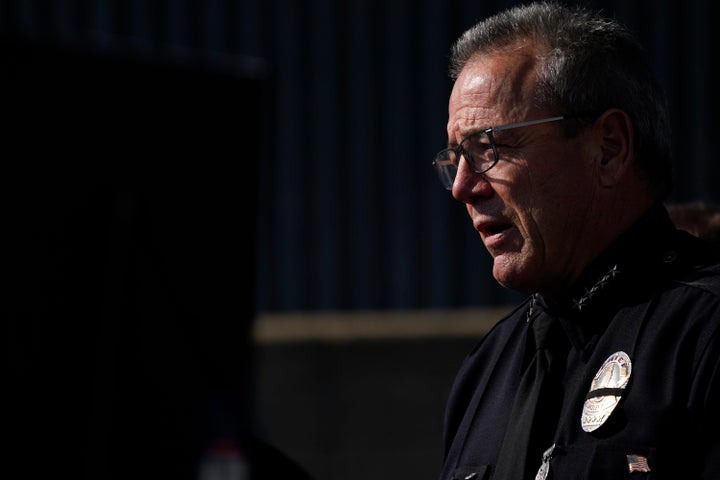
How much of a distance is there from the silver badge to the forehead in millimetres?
524

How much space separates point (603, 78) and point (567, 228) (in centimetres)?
30

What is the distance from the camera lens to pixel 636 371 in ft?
7.14

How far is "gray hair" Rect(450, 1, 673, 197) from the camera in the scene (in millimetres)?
2428

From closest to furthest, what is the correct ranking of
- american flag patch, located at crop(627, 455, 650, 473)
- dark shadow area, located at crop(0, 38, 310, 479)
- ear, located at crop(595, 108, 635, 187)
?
american flag patch, located at crop(627, 455, 650, 473), ear, located at crop(595, 108, 635, 187), dark shadow area, located at crop(0, 38, 310, 479)

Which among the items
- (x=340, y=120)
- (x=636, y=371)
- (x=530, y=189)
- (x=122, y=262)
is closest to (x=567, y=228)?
(x=530, y=189)

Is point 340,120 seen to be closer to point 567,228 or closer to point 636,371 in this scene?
point 567,228

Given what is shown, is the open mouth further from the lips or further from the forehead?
the forehead

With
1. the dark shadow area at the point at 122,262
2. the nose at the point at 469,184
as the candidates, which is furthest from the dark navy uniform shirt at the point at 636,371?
the dark shadow area at the point at 122,262

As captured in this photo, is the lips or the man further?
the lips

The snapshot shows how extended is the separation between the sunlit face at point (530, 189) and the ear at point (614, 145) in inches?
1.1

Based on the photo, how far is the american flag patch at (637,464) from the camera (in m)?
2.06

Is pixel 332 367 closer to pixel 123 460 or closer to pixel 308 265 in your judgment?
pixel 308 265

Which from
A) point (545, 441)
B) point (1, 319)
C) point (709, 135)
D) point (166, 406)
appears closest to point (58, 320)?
point (1, 319)

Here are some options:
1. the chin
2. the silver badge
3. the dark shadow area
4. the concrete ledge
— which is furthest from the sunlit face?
the concrete ledge
